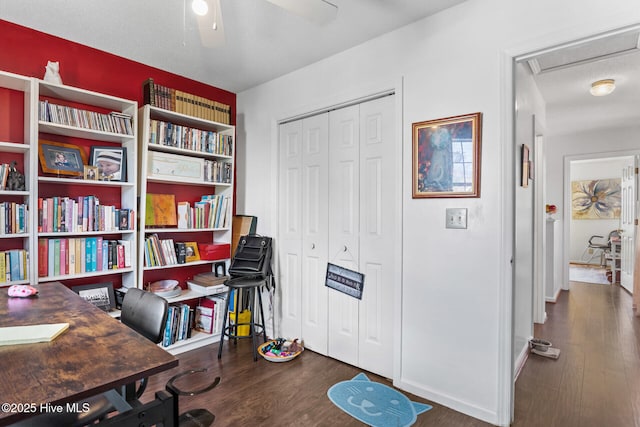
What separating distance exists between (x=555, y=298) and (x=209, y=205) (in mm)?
4835

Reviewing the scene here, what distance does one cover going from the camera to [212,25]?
5.04 feet

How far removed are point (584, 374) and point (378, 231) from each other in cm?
191

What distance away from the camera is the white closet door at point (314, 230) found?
2.91 metres

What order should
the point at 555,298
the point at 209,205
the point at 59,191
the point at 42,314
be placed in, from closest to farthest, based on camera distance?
the point at 42,314 < the point at 59,191 < the point at 209,205 < the point at 555,298

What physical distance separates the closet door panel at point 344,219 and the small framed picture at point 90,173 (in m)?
1.85

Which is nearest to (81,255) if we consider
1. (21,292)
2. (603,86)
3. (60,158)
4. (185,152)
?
(60,158)

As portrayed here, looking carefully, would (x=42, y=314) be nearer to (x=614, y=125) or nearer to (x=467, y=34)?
(x=467, y=34)

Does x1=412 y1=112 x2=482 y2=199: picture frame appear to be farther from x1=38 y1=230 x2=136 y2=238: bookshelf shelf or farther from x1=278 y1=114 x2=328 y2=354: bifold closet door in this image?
x1=38 y1=230 x2=136 y2=238: bookshelf shelf

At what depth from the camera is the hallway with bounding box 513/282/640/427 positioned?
203cm

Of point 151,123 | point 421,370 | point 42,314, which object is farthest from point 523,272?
point 151,123

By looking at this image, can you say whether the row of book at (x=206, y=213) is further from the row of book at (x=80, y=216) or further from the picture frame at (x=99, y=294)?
the picture frame at (x=99, y=294)

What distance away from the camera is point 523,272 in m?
2.81

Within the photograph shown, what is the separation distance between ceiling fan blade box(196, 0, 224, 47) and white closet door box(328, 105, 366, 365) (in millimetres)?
1301

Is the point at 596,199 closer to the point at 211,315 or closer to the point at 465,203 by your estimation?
the point at 465,203
